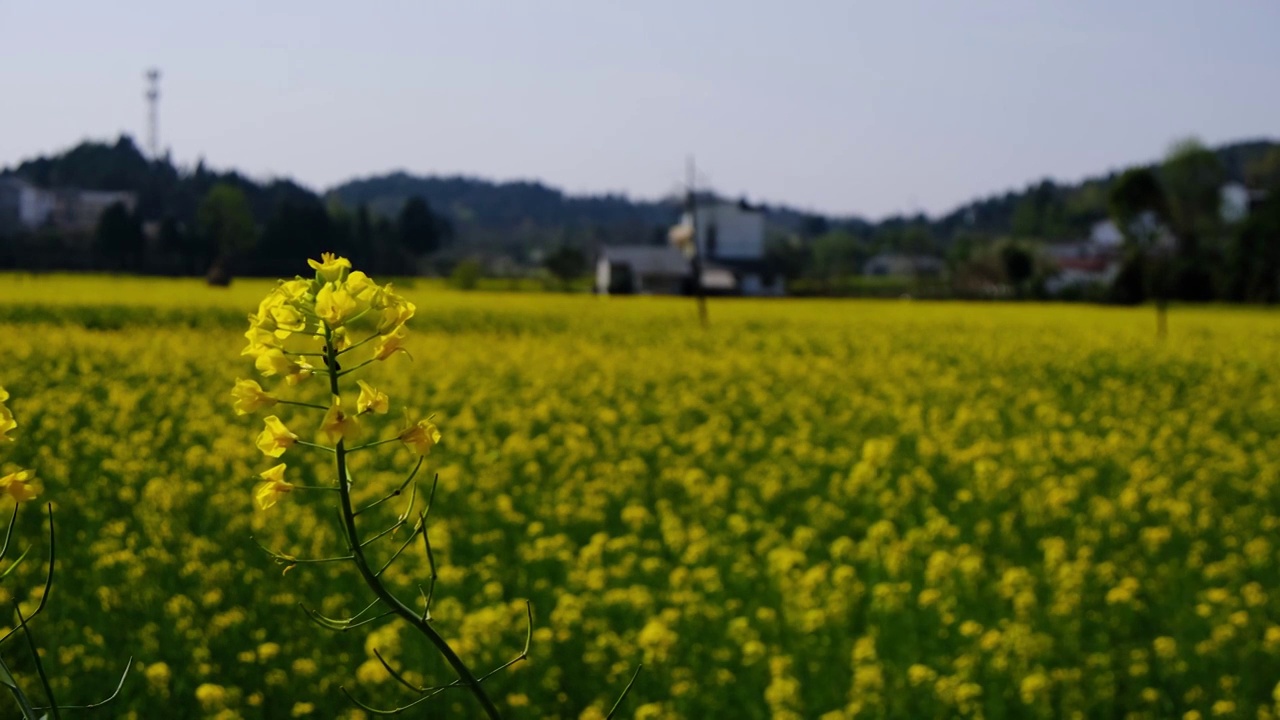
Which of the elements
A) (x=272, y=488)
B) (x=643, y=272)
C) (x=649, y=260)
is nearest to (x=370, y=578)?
(x=272, y=488)

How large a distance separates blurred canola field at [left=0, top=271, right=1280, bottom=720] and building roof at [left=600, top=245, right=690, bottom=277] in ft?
136

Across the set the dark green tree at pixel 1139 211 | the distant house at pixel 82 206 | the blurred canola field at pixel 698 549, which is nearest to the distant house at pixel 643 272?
the dark green tree at pixel 1139 211

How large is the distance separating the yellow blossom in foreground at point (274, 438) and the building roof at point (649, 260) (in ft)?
172

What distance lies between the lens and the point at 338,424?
0.96 meters

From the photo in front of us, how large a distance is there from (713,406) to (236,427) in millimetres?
3930

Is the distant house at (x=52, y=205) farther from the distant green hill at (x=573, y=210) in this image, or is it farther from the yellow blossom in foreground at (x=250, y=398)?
the yellow blossom in foreground at (x=250, y=398)

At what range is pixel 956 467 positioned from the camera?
7.65 meters

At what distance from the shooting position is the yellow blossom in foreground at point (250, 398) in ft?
3.32

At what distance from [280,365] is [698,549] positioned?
414 centimetres

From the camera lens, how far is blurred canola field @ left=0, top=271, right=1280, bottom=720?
12.1 feet

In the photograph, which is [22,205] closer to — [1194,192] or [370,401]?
[370,401]

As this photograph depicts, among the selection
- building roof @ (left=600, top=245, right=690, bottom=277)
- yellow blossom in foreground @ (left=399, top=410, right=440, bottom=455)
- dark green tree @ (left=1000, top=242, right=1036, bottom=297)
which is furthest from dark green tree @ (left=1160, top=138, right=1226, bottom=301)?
yellow blossom in foreground @ (left=399, top=410, right=440, bottom=455)

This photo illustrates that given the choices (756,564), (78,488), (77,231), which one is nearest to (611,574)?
(756,564)

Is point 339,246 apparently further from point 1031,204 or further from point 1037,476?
point 1031,204
